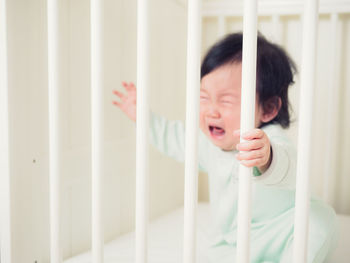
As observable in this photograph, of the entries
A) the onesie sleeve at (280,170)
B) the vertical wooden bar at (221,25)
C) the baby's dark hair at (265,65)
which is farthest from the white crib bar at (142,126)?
the vertical wooden bar at (221,25)

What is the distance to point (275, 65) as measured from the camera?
85 centimetres

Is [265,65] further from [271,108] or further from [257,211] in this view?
[257,211]

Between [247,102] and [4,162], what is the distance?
Result: 388 millimetres

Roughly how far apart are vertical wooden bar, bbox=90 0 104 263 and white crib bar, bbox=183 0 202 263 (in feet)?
0.39

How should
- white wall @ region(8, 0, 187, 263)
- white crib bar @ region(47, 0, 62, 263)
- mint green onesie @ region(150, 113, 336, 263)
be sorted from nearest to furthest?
white crib bar @ region(47, 0, 62, 263), white wall @ region(8, 0, 187, 263), mint green onesie @ region(150, 113, 336, 263)

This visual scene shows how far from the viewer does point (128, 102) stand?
2.81 feet

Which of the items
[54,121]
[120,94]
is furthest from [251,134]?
[120,94]

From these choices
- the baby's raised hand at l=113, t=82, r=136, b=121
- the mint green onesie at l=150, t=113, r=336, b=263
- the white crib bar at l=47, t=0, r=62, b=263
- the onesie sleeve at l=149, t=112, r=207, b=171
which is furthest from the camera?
the onesie sleeve at l=149, t=112, r=207, b=171

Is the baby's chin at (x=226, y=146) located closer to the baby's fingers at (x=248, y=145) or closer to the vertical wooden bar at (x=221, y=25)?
the baby's fingers at (x=248, y=145)

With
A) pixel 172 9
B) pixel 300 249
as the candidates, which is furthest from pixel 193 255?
pixel 172 9

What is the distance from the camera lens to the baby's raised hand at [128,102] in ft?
2.81

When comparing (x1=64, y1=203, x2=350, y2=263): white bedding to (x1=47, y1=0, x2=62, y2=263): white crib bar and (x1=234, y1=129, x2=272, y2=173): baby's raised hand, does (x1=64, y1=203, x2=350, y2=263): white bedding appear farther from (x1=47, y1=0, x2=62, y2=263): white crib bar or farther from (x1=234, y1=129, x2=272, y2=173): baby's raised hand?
(x1=234, y1=129, x2=272, y2=173): baby's raised hand

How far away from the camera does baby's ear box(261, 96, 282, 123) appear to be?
0.84 m

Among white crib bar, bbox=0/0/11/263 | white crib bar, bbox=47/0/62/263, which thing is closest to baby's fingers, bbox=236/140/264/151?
white crib bar, bbox=47/0/62/263
